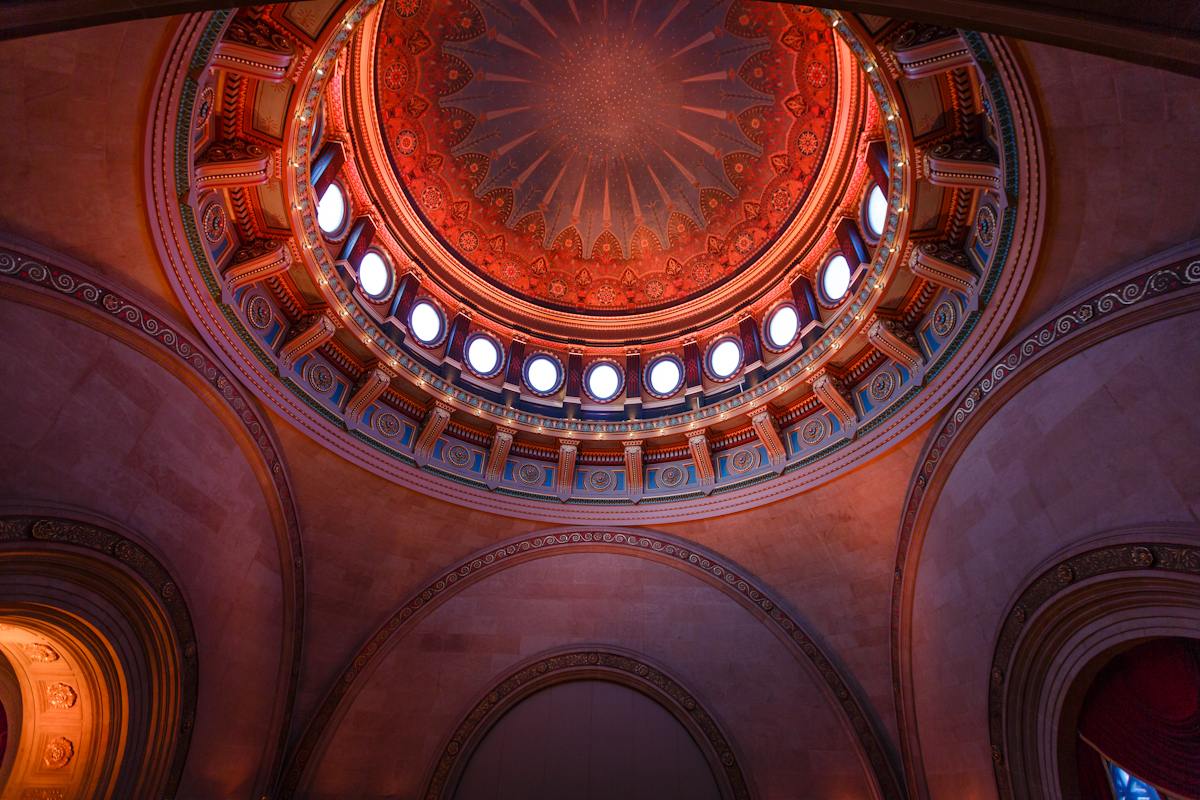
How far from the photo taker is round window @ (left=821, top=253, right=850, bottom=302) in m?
13.6

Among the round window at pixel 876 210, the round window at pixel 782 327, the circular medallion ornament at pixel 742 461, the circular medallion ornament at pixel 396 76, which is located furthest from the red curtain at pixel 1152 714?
the circular medallion ornament at pixel 396 76

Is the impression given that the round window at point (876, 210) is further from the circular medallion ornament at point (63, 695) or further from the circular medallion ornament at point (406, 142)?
the circular medallion ornament at point (63, 695)

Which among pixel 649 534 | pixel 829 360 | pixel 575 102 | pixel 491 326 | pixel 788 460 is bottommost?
pixel 649 534

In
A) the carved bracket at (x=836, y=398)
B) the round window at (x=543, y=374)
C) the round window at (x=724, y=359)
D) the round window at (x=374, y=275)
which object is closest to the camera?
the carved bracket at (x=836, y=398)

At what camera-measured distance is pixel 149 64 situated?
7.57 m

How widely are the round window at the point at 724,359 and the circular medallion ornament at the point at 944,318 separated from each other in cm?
508

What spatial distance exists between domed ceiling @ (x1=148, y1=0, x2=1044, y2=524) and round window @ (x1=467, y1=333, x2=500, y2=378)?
7 cm

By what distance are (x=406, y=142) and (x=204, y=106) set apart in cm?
685

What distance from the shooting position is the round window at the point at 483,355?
15.8 metres

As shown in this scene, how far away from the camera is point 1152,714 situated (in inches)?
299

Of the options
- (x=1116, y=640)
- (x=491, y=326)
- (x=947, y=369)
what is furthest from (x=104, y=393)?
(x=1116, y=640)

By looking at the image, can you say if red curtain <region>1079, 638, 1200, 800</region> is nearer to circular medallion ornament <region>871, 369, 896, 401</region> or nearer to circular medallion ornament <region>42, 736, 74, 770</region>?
circular medallion ornament <region>871, 369, 896, 401</region>

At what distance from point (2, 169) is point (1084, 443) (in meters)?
13.8

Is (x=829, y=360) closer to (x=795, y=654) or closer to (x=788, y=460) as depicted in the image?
(x=788, y=460)
